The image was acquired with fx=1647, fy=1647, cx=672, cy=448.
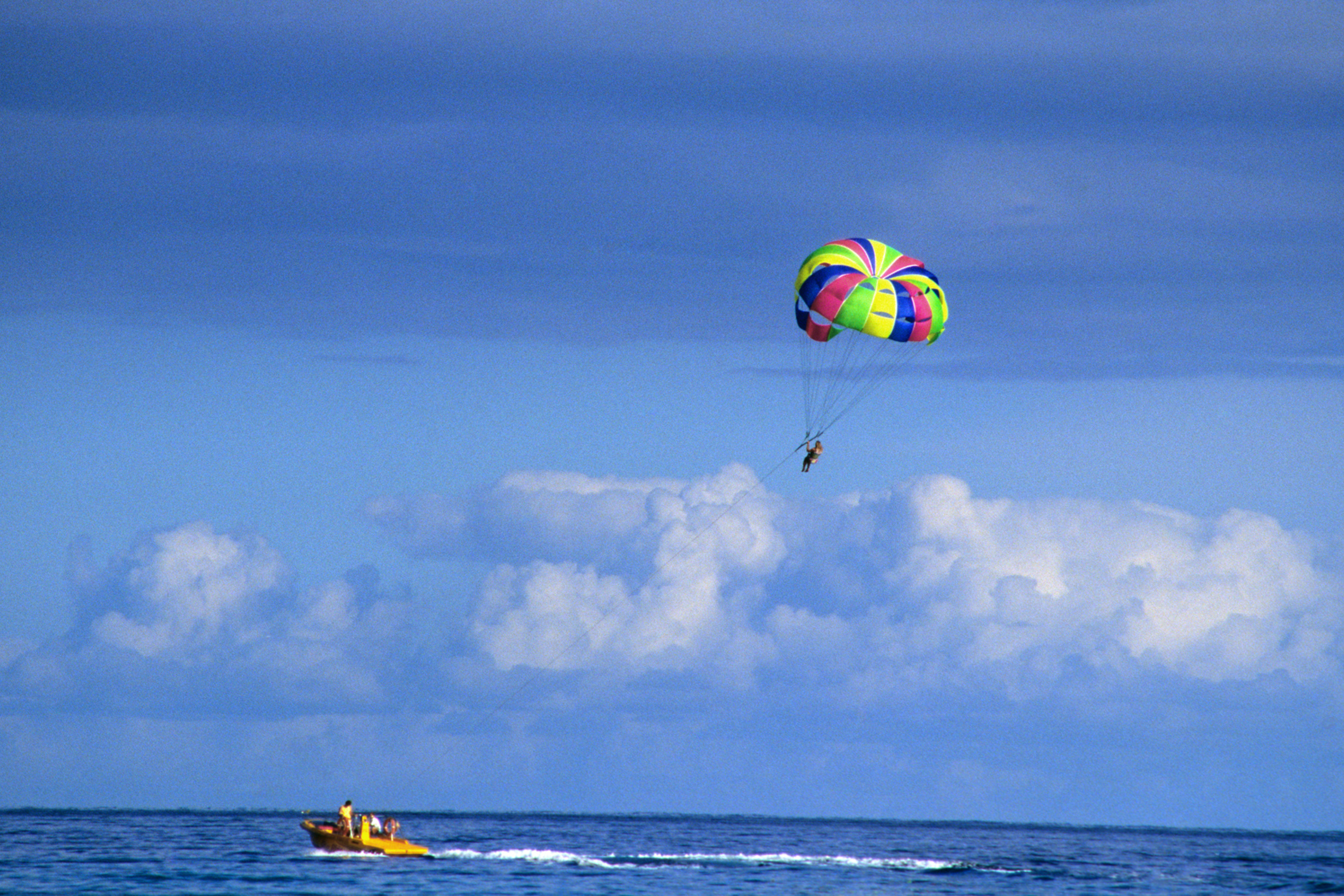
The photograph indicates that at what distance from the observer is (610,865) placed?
84938 mm

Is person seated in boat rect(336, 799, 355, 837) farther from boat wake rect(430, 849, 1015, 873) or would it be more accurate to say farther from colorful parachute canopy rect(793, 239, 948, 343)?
colorful parachute canopy rect(793, 239, 948, 343)

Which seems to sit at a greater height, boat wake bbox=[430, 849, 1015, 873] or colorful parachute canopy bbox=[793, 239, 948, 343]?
colorful parachute canopy bbox=[793, 239, 948, 343]

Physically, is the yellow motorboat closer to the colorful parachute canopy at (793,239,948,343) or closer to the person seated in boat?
the person seated in boat

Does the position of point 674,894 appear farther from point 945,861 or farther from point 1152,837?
point 1152,837

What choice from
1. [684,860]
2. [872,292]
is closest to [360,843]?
[684,860]

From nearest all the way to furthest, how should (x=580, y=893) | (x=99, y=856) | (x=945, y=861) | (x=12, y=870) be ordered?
(x=580, y=893), (x=12, y=870), (x=99, y=856), (x=945, y=861)

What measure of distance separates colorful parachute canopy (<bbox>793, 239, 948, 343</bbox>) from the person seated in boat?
101 feet

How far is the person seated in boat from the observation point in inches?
2911

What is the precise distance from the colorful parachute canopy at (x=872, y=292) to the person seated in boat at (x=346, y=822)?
3092 centimetres

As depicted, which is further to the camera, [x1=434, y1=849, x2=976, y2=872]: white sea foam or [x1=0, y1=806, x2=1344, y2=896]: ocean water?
[x1=434, y1=849, x2=976, y2=872]: white sea foam

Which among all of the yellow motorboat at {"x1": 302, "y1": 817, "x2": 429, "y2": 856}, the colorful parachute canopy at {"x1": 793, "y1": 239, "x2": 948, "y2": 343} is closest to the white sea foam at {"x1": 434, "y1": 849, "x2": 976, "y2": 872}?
the yellow motorboat at {"x1": 302, "y1": 817, "x2": 429, "y2": 856}

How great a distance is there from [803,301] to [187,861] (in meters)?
46.6

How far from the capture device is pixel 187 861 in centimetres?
8450

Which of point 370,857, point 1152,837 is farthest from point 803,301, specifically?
point 1152,837
